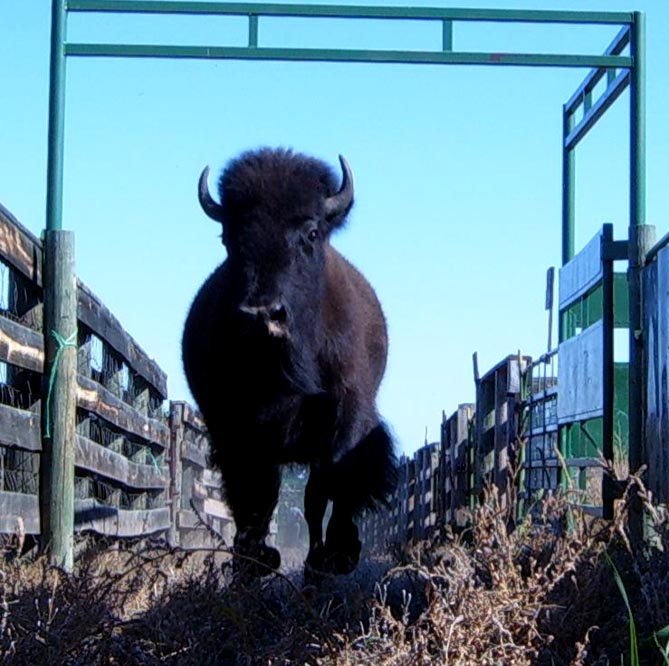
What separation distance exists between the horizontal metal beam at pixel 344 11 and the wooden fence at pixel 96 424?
149cm

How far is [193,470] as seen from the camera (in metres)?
18.5

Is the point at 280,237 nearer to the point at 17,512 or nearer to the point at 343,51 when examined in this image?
the point at 343,51

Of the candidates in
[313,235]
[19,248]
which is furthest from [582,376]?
[19,248]

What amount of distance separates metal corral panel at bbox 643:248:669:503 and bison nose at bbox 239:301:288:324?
6.21 ft

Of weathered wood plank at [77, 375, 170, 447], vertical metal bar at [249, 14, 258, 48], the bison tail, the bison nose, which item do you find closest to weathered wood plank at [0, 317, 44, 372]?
weathered wood plank at [77, 375, 170, 447]

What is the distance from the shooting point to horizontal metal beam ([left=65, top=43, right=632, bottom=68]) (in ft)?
26.7

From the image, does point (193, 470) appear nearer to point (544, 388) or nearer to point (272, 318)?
point (544, 388)

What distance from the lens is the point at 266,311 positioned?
22.9ft

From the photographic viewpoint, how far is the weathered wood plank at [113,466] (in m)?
9.05

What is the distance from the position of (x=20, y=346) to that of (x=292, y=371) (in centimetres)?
152

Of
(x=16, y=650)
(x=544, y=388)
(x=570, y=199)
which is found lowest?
(x=16, y=650)

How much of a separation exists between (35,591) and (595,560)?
214 centimetres

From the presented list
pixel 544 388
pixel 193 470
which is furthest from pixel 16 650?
pixel 193 470

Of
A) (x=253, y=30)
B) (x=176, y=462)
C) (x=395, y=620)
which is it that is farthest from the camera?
(x=176, y=462)
